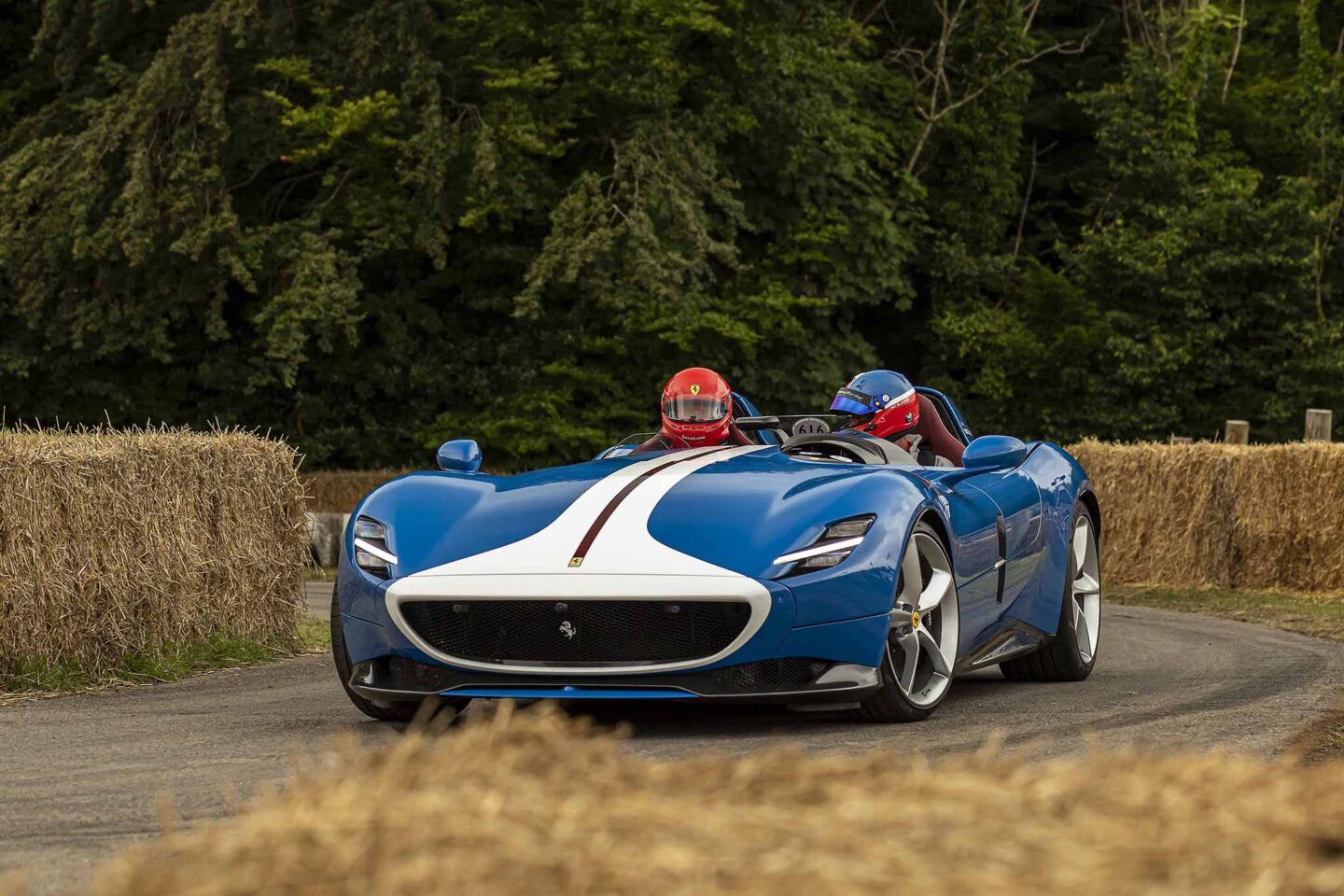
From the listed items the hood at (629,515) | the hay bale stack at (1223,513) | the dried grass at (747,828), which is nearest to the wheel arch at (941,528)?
the hood at (629,515)

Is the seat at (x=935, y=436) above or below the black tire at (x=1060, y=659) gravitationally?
above

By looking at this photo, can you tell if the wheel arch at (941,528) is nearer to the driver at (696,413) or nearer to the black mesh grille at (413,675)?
the black mesh grille at (413,675)

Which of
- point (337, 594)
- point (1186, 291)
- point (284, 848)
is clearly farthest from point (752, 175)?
point (284, 848)

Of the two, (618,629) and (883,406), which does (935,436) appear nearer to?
(883,406)

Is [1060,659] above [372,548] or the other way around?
the other way around

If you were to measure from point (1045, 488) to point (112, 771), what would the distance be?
16.2 feet

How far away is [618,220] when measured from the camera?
30469 mm

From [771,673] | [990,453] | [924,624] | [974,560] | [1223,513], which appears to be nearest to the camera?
[771,673]

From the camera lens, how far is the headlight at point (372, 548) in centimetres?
788

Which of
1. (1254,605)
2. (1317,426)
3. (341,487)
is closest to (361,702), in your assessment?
(1254,605)

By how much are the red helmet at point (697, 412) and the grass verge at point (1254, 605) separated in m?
4.94

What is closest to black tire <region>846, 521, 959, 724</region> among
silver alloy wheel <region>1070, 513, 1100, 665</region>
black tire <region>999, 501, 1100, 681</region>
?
black tire <region>999, 501, 1100, 681</region>

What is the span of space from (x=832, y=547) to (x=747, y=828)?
13.3 ft

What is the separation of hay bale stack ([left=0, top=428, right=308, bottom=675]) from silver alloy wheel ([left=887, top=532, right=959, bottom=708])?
4.14m
